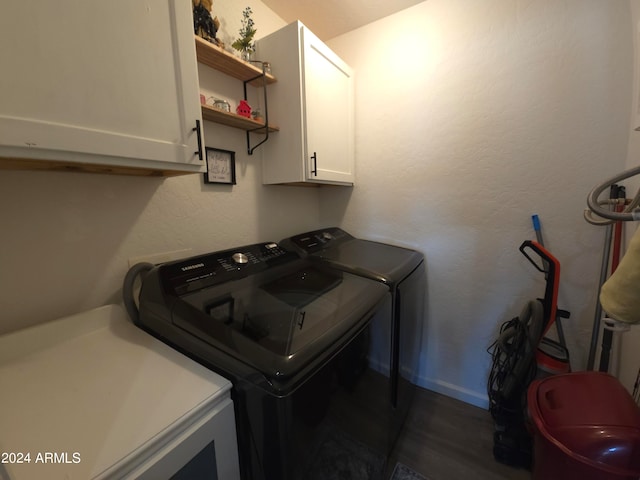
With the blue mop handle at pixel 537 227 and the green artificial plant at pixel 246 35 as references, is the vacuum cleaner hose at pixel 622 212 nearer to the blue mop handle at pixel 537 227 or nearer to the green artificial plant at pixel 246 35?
the blue mop handle at pixel 537 227

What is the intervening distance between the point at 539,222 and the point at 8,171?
2355mm

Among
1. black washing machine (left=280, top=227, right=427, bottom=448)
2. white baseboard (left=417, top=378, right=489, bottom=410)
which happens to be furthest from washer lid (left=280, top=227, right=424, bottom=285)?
white baseboard (left=417, top=378, right=489, bottom=410)

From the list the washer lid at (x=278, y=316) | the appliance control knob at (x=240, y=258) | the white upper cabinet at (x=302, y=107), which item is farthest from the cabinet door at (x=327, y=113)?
the washer lid at (x=278, y=316)

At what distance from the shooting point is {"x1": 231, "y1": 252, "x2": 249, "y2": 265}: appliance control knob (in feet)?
3.89

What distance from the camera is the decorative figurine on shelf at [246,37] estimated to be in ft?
4.35

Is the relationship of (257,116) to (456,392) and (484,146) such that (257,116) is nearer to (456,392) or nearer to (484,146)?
(484,146)

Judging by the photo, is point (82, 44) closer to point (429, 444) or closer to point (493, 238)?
point (493, 238)

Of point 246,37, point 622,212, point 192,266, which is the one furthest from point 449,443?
point 246,37

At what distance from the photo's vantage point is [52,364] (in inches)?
28.9

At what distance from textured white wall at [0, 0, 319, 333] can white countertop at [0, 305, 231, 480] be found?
0.37 ft

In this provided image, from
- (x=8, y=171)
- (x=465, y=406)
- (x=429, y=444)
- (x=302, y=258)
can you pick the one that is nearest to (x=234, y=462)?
(x=302, y=258)

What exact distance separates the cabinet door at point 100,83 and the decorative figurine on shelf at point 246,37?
1.81 feet

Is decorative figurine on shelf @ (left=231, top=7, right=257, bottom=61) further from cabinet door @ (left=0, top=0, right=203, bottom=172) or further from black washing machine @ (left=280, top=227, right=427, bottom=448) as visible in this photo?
black washing machine @ (left=280, top=227, right=427, bottom=448)

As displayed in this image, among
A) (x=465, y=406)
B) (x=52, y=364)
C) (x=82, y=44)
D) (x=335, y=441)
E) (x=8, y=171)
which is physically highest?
(x=82, y=44)
